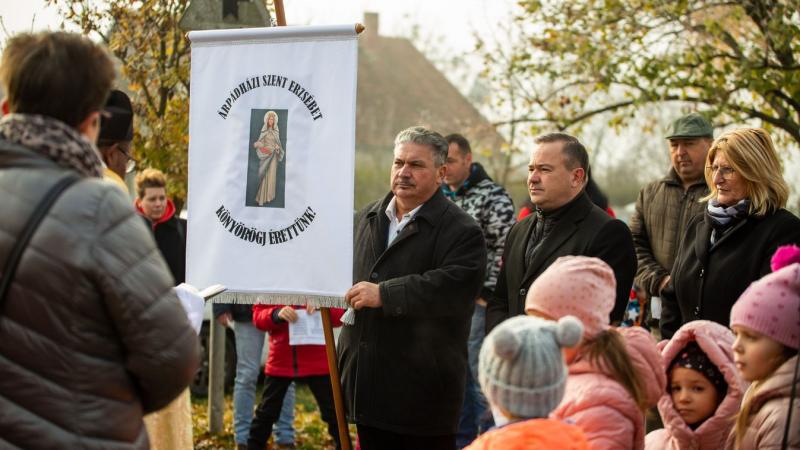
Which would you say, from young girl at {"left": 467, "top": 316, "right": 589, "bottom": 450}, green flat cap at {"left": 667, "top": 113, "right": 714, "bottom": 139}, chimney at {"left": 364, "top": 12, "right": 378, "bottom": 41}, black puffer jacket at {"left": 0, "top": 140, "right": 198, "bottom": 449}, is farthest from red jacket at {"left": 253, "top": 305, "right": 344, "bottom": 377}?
chimney at {"left": 364, "top": 12, "right": 378, "bottom": 41}

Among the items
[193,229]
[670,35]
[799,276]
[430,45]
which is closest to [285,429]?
[193,229]

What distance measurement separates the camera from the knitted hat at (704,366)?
14.0 ft

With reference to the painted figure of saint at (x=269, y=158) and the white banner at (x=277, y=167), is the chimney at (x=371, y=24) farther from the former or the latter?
the painted figure of saint at (x=269, y=158)

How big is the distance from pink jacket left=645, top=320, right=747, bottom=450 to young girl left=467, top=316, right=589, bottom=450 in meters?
1.10

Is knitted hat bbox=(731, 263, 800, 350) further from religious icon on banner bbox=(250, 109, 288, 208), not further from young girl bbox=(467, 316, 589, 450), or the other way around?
religious icon on banner bbox=(250, 109, 288, 208)

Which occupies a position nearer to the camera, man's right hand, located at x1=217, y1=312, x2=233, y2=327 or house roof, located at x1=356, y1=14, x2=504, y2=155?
man's right hand, located at x1=217, y1=312, x2=233, y2=327

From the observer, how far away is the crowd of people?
2.84 metres

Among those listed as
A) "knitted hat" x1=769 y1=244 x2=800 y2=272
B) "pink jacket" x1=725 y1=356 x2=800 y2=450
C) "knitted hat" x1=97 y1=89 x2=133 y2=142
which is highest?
"knitted hat" x1=97 y1=89 x2=133 y2=142

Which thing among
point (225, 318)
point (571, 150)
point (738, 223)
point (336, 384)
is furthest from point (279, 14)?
point (225, 318)

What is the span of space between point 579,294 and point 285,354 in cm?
437

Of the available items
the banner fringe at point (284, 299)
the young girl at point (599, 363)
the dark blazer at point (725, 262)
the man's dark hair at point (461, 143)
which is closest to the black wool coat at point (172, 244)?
the man's dark hair at point (461, 143)

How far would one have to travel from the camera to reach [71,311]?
2844 millimetres

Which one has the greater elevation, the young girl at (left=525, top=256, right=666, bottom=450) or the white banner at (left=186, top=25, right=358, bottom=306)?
the white banner at (left=186, top=25, right=358, bottom=306)

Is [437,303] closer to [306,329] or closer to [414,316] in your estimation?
[414,316]
